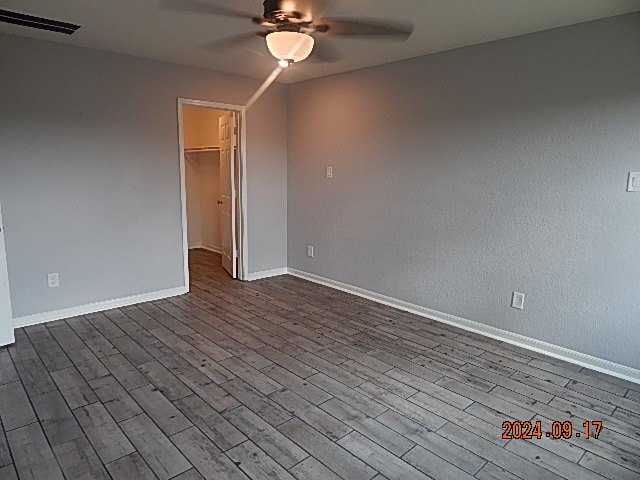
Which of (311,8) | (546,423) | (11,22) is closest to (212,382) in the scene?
(546,423)

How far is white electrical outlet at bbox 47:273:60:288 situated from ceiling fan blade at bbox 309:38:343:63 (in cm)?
298

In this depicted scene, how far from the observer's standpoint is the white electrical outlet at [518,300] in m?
3.28

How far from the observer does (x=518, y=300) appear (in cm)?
330

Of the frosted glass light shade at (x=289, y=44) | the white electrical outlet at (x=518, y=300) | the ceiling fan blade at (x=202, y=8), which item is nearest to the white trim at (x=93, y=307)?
the ceiling fan blade at (x=202, y=8)

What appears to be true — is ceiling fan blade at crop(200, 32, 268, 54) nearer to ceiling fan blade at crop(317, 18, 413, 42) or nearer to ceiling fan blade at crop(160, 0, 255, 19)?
ceiling fan blade at crop(160, 0, 255, 19)

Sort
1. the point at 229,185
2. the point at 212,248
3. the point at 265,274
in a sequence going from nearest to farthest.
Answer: the point at 229,185
the point at 265,274
the point at 212,248

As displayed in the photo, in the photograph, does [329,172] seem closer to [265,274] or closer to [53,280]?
[265,274]

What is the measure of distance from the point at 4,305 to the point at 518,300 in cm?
391

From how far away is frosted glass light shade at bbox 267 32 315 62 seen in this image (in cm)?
249

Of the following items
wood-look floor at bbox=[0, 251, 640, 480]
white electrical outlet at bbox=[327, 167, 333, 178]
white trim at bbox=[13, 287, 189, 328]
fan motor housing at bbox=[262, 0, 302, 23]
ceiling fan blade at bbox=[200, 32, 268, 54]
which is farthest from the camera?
white electrical outlet at bbox=[327, 167, 333, 178]

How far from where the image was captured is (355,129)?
439cm
